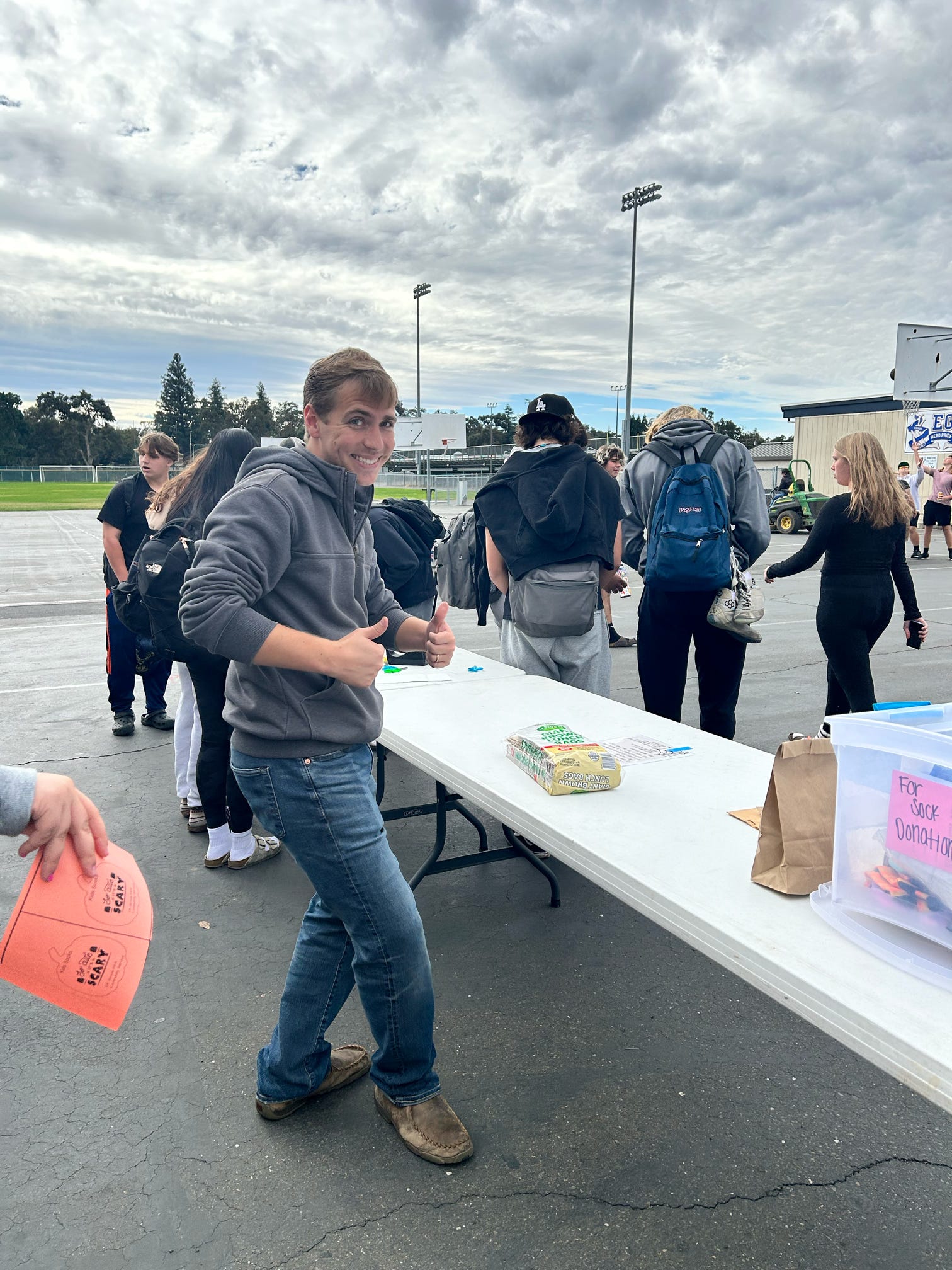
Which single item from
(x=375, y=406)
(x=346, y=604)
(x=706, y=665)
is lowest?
(x=706, y=665)

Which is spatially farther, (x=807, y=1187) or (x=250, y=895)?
(x=250, y=895)

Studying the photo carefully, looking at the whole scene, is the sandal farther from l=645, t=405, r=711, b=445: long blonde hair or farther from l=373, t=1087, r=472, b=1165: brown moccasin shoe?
l=645, t=405, r=711, b=445: long blonde hair

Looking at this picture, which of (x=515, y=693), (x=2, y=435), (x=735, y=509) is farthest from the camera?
(x=2, y=435)

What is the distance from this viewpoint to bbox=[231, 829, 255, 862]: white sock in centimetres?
386

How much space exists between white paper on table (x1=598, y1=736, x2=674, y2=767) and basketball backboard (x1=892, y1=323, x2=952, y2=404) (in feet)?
64.2

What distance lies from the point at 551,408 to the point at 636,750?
5.99ft

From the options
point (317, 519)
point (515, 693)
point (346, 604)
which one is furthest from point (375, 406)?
point (515, 693)

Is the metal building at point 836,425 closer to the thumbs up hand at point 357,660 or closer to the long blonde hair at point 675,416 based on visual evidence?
the long blonde hair at point 675,416

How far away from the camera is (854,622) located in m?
4.69

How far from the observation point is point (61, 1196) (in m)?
2.03

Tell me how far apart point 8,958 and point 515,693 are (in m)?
2.33

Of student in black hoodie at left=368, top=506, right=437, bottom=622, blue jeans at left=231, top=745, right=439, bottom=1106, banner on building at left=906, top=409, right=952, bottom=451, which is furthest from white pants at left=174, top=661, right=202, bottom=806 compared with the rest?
banner on building at left=906, top=409, right=952, bottom=451

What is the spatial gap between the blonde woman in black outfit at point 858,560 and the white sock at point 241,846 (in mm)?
3045

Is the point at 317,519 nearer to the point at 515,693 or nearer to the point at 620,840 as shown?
the point at 620,840
